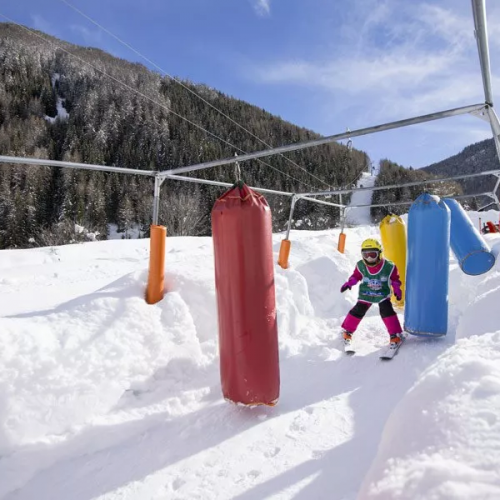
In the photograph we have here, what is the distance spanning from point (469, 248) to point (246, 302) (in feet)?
13.2

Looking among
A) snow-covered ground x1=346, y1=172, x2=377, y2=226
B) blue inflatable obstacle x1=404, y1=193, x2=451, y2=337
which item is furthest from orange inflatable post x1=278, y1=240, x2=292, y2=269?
snow-covered ground x1=346, y1=172, x2=377, y2=226

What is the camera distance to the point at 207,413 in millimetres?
2447

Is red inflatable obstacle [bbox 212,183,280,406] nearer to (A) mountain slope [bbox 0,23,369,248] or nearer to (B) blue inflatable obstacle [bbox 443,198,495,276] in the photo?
(B) blue inflatable obstacle [bbox 443,198,495,276]

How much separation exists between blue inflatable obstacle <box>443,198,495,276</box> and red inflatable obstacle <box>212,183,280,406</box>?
383 cm

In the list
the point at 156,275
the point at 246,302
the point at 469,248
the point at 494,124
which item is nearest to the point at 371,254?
the point at 469,248

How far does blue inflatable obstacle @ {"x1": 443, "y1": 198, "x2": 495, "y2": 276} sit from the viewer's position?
4770 millimetres

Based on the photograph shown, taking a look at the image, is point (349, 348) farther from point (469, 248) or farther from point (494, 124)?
point (469, 248)

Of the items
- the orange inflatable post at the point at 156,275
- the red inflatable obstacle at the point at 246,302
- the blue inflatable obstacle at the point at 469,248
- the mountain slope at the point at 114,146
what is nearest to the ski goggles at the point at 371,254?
the blue inflatable obstacle at the point at 469,248

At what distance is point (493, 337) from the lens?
182cm

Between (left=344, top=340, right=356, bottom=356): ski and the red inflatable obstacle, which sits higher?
the red inflatable obstacle

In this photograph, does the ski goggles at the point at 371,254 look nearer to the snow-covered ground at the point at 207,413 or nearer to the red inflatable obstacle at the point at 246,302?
the snow-covered ground at the point at 207,413

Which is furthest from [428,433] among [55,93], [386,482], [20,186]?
[55,93]

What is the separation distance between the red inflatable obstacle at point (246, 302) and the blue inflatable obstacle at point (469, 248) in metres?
3.83

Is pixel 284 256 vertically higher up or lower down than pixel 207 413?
higher up
